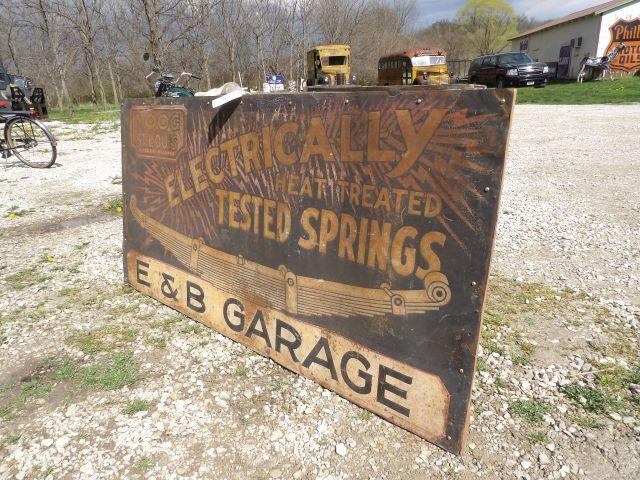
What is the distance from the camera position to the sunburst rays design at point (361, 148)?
5.54 feet

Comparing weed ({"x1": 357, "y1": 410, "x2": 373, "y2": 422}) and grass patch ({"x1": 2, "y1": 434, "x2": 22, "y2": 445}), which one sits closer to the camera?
grass patch ({"x1": 2, "y1": 434, "x2": 22, "y2": 445})

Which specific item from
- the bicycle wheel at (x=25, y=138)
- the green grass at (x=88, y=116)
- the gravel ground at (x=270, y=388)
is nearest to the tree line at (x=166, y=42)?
the green grass at (x=88, y=116)

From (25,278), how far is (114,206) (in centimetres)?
226

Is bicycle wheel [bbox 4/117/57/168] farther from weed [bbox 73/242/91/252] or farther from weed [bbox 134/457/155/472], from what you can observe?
weed [bbox 134/457/155/472]

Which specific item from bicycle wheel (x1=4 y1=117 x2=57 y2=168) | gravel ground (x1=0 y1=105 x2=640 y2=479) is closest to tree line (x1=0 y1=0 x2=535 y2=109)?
bicycle wheel (x1=4 y1=117 x2=57 y2=168)

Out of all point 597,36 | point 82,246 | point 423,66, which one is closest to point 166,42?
point 423,66

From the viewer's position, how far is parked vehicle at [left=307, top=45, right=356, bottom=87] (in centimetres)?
2405

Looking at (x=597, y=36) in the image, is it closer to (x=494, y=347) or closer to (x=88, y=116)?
(x=88, y=116)

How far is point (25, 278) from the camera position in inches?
146

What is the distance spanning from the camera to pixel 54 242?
4547 millimetres

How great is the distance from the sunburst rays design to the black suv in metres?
23.2

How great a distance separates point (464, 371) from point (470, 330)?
0.20 metres

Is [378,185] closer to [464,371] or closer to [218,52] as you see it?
A: [464,371]

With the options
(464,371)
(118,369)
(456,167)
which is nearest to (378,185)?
(456,167)
